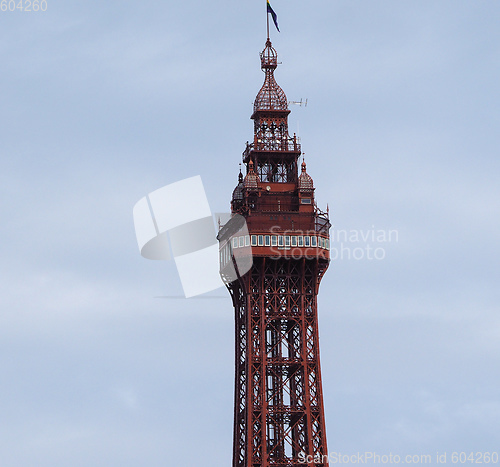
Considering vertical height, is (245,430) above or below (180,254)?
below

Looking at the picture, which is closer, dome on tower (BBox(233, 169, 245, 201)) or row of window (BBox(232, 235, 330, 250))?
row of window (BBox(232, 235, 330, 250))

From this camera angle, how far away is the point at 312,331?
189 metres

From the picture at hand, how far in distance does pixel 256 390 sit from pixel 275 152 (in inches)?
1328

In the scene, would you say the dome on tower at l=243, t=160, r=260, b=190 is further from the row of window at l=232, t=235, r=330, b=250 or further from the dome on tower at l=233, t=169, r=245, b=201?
the row of window at l=232, t=235, r=330, b=250

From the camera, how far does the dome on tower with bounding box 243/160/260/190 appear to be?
19500 centimetres

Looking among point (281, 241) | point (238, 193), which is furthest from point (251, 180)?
point (281, 241)

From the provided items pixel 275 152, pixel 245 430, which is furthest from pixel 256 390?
pixel 275 152

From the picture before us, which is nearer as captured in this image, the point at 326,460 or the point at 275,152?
the point at 326,460

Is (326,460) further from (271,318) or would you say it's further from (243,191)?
(243,191)

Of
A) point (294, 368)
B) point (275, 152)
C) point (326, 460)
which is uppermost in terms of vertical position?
point (275, 152)

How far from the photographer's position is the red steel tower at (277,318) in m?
186

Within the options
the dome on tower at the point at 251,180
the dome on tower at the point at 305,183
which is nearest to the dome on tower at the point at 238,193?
the dome on tower at the point at 251,180

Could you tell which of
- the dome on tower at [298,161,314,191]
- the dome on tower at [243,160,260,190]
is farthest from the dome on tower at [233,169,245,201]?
the dome on tower at [298,161,314,191]

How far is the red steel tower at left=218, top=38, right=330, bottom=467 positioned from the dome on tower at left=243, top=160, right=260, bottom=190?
19cm
